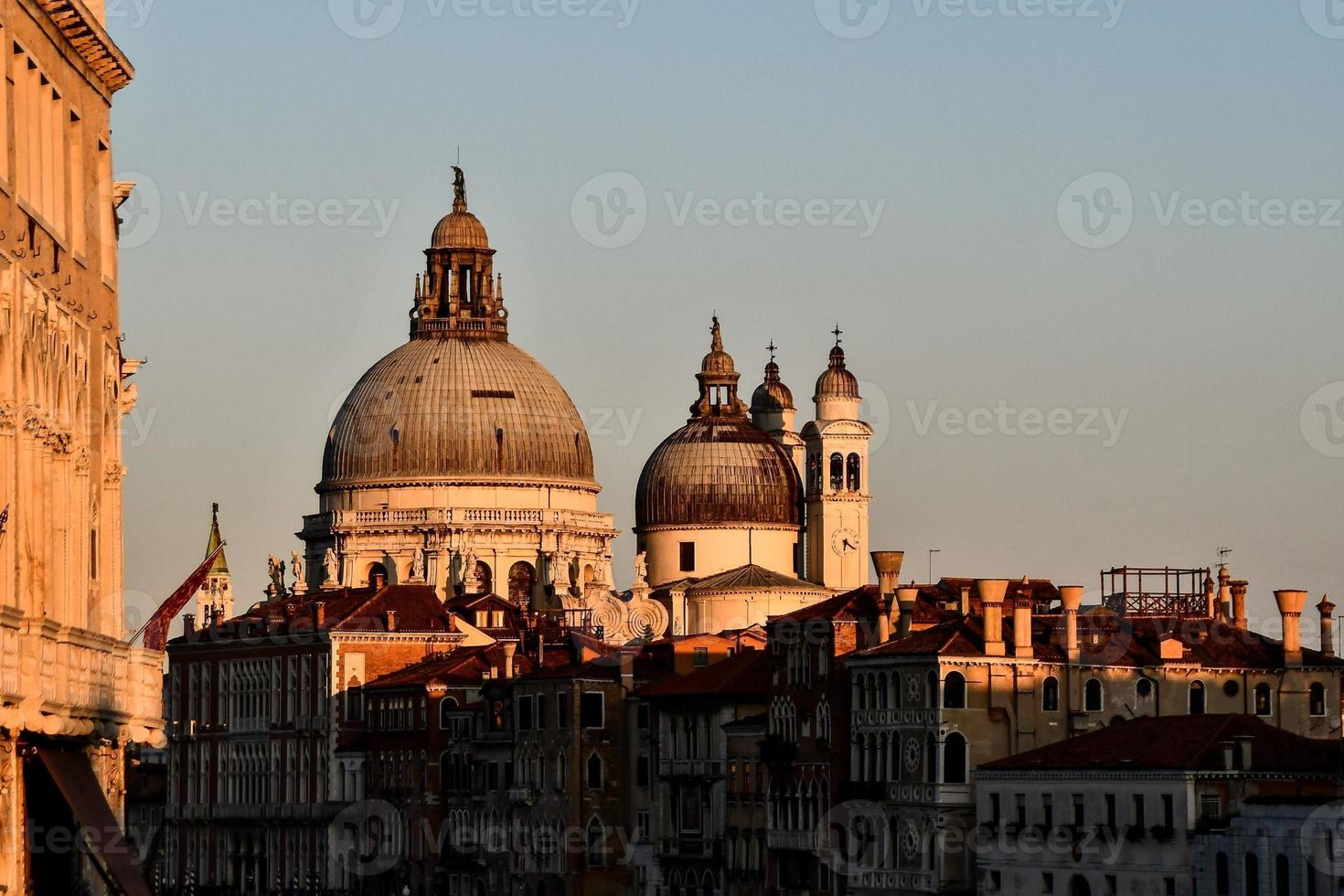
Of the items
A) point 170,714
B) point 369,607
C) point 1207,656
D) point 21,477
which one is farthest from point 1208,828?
point 170,714

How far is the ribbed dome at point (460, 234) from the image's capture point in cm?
15375

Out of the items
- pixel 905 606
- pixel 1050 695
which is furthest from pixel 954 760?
pixel 905 606

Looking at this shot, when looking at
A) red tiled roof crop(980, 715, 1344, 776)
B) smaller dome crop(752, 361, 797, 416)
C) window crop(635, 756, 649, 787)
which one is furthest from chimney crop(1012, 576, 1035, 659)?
smaller dome crop(752, 361, 797, 416)

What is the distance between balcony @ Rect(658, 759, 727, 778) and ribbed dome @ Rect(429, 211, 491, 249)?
64029 mm

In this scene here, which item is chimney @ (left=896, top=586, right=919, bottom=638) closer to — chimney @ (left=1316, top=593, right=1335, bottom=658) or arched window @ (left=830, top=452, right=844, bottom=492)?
chimney @ (left=1316, top=593, right=1335, bottom=658)

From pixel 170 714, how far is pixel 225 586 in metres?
34.8

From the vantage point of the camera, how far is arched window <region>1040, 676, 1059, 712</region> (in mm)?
78625

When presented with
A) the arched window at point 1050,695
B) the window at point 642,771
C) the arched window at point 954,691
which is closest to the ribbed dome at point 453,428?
the window at point 642,771

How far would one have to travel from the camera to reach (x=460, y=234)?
154 metres

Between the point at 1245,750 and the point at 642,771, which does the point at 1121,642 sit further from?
the point at 642,771

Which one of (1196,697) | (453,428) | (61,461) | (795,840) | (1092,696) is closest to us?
(61,461)

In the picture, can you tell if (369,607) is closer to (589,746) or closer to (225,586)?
(589,746)

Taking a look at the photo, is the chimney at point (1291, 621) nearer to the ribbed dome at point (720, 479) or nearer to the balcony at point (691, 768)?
the balcony at point (691, 768)

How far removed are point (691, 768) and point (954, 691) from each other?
1388 cm
